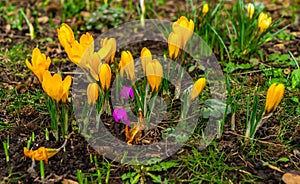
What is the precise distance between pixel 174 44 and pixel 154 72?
0.76ft

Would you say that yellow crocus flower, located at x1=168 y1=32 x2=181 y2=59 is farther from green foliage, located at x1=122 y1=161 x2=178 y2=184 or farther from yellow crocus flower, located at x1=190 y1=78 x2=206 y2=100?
green foliage, located at x1=122 y1=161 x2=178 y2=184

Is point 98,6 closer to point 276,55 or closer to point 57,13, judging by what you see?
point 57,13

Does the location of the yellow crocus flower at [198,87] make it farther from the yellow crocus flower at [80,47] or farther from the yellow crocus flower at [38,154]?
the yellow crocus flower at [38,154]

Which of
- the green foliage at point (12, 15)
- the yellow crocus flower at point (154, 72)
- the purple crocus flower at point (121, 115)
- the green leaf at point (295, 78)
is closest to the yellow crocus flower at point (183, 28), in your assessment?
the yellow crocus flower at point (154, 72)

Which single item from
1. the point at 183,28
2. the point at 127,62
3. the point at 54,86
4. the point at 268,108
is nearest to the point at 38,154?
the point at 54,86

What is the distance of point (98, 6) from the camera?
373cm

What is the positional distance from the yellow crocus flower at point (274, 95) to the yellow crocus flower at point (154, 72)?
504 millimetres

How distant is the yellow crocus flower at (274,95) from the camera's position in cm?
199

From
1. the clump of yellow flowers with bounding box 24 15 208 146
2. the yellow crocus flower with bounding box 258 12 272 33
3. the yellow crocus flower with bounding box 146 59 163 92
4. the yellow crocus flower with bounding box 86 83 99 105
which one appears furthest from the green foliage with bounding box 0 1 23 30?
the yellow crocus flower with bounding box 258 12 272 33

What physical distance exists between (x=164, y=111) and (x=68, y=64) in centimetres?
87

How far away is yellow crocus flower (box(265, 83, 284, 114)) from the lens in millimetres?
1986

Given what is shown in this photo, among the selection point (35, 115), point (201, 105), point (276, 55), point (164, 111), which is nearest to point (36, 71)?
point (35, 115)

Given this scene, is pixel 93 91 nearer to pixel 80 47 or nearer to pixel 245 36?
pixel 80 47

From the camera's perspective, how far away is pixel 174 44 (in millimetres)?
2240
